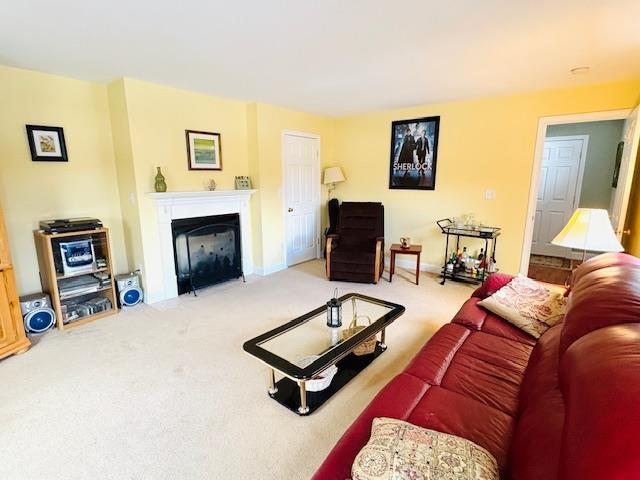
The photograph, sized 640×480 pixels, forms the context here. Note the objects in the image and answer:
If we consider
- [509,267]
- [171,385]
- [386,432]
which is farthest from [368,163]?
[386,432]

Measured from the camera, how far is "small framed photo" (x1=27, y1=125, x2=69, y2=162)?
2945 millimetres

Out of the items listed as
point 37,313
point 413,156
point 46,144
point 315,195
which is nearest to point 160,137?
point 46,144

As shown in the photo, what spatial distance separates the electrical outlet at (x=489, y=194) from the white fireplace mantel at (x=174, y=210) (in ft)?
10.2

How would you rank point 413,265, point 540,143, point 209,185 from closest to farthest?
point 540,143, point 209,185, point 413,265

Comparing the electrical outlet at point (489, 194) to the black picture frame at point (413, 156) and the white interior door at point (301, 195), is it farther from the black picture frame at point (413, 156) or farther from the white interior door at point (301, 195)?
the white interior door at point (301, 195)

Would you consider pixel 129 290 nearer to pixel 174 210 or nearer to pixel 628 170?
pixel 174 210

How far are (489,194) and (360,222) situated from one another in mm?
1706

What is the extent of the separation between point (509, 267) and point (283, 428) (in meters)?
3.58

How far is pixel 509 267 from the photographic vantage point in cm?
412

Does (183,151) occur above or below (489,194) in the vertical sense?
above

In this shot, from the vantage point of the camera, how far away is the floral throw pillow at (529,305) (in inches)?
79.0

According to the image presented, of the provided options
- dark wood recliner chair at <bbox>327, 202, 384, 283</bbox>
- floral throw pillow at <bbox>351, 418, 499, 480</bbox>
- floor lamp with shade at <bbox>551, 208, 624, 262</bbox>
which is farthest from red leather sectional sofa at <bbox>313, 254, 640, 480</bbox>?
dark wood recliner chair at <bbox>327, 202, 384, 283</bbox>

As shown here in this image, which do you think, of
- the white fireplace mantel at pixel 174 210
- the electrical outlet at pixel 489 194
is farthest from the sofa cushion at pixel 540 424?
the white fireplace mantel at pixel 174 210

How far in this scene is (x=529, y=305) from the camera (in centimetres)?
213
